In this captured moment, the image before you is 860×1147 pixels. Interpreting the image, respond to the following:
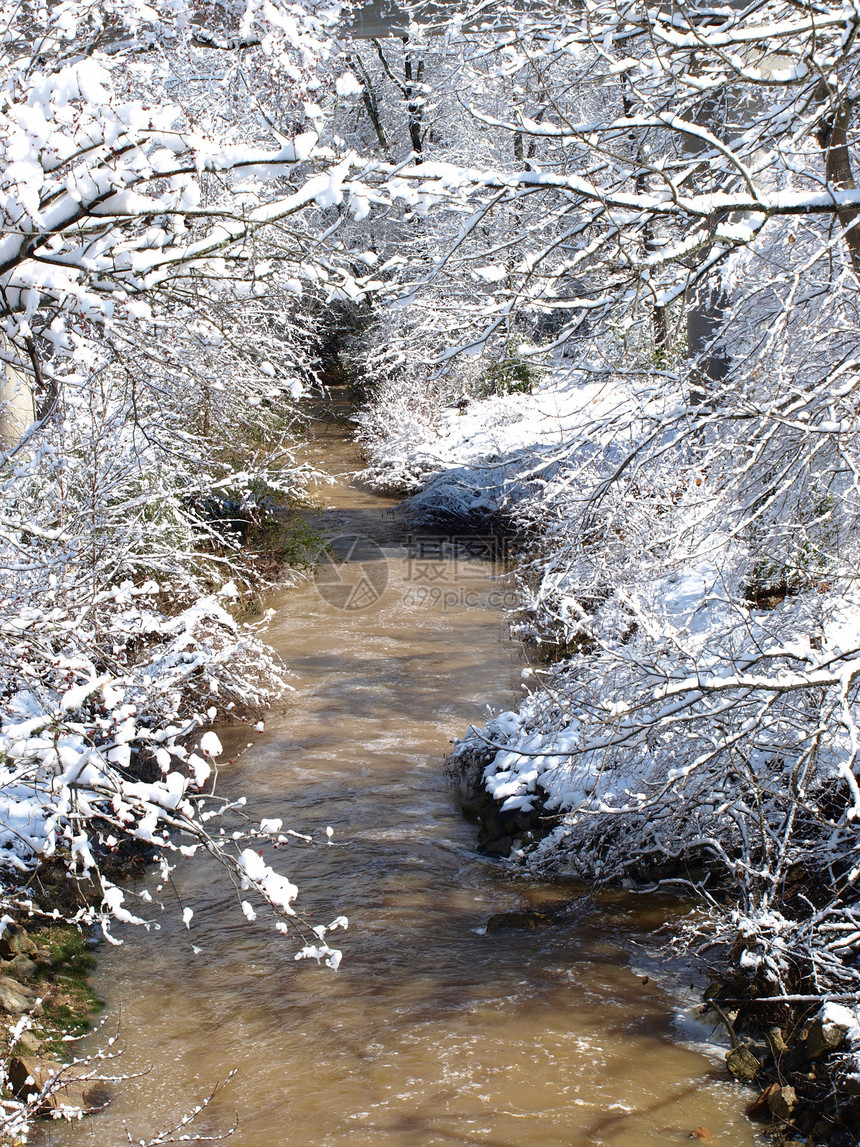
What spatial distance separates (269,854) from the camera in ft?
21.2

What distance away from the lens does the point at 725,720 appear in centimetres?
443

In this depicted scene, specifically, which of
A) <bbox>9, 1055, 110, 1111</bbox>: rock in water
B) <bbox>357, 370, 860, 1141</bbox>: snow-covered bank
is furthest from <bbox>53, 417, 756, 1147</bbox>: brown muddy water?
<bbox>357, 370, 860, 1141</bbox>: snow-covered bank

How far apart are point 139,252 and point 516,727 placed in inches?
192

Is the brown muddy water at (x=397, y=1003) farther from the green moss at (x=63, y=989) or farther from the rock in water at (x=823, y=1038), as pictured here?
the rock in water at (x=823, y=1038)

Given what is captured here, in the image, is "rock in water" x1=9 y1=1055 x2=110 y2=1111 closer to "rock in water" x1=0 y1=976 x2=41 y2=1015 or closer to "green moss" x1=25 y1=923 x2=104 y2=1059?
"green moss" x1=25 y1=923 x2=104 y2=1059

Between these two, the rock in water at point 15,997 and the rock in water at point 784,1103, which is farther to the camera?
the rock in water at point 15,997

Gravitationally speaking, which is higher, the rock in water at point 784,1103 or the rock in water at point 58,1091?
the rock in water at point 784,1103

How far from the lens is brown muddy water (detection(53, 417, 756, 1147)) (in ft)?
13.5

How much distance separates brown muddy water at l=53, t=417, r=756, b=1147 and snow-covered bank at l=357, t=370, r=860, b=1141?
1.34ft

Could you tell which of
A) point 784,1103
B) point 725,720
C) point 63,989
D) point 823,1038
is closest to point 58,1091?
point 63,989

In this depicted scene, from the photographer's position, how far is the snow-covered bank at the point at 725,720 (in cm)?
380

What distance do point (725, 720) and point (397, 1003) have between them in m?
2.22

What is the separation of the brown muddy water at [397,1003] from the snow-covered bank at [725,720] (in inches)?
16.1

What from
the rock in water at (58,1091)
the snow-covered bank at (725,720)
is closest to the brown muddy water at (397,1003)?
the rock in water at (58,1091)
